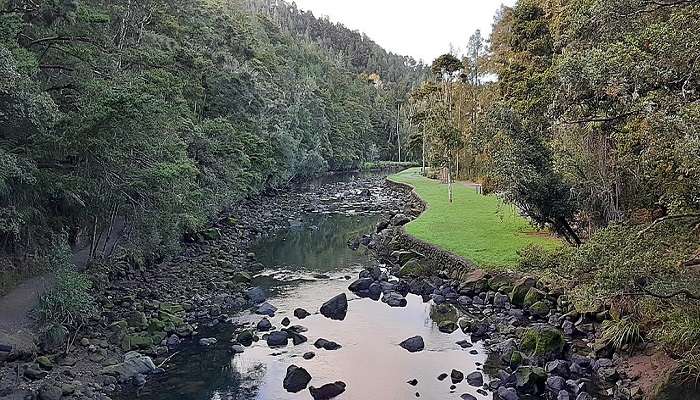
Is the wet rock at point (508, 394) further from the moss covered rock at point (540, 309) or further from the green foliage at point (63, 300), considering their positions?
the green foliage at point (63, 300)

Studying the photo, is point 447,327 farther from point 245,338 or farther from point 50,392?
point 50,392

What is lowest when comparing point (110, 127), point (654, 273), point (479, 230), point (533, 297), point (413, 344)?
point (413, 344)

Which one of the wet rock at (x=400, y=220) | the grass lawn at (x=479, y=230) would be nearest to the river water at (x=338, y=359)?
the grass lawn at (x=479, y=230)

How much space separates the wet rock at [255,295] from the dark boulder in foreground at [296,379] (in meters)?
7.75

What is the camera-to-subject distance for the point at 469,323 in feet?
64.4

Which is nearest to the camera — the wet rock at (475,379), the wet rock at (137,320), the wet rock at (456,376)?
the wet rock at (475,379)

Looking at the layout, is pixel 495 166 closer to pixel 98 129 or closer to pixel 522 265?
pixel 522 265

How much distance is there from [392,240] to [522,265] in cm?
1555

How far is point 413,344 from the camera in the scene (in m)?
18.0

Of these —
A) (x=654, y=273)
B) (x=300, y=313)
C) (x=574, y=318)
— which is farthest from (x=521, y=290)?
(x=654, y=273)

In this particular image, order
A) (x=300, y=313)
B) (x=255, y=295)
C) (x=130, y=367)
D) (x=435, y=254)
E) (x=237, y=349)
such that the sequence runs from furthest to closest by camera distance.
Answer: (x=435, y=254)
(x=255, y=295)
(x=300, y=313)
(x=237, y=349)
(x=130, y=367)

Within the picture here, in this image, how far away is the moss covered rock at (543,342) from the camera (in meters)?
16.2

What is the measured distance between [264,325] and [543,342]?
28.5ft

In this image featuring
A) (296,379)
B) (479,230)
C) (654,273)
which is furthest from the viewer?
(479,230)
